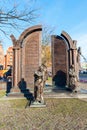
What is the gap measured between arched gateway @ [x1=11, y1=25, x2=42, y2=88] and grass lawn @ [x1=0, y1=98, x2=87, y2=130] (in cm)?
392

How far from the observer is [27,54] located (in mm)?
13148

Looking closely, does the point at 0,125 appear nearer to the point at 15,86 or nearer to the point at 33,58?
the point at 15,86

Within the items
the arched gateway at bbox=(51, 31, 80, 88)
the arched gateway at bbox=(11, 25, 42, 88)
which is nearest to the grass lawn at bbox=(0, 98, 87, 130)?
the arched gateway at bbox=(11, 25, 42, 88)

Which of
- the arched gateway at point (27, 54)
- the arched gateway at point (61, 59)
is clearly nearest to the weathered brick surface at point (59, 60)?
the arched gateway at point (61, 59)

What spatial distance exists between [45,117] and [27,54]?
273 inches

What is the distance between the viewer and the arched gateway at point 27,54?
12844 mm

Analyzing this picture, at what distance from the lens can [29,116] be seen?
700 centimetres

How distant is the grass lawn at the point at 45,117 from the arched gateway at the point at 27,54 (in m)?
3.92

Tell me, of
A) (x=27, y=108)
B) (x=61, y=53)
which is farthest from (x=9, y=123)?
(x=61, y=53)

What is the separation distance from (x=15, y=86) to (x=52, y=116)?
19.6ft

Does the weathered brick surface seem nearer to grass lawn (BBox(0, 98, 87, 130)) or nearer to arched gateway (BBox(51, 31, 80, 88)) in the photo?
arched gateway (BBox(51, 31, 80, 88))

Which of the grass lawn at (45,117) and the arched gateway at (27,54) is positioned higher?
the arched gateway at (27,54)

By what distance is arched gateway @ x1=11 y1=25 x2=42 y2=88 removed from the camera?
1284 cm

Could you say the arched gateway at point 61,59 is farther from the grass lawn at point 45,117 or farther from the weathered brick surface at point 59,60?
the grass lawn at point 45,117
